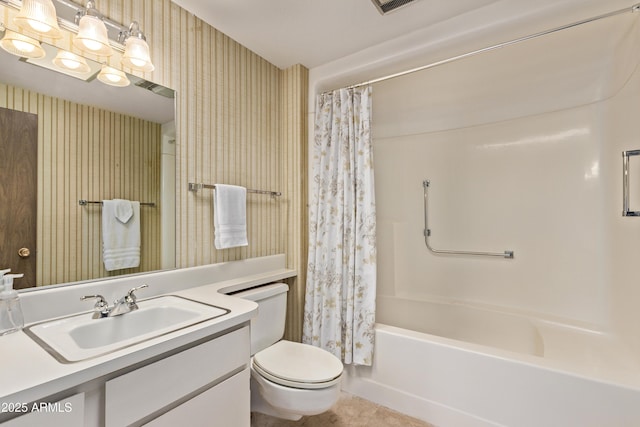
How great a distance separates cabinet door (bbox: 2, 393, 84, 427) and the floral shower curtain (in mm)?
1449

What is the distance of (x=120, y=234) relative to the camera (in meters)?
1.37

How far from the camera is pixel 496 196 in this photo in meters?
2.34

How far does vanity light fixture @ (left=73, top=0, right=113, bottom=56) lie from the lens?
1188mm

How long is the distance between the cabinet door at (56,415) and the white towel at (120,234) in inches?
29.0

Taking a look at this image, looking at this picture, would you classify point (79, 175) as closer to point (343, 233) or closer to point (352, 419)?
point (343, 233)

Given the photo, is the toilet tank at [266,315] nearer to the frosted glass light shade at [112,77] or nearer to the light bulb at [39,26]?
the frosted glass light shade at [112,77]

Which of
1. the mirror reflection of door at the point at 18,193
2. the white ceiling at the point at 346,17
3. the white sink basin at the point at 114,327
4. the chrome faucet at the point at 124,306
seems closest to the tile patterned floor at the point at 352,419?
the white sink basin at the point at 114,327

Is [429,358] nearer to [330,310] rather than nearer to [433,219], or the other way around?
[330,310]

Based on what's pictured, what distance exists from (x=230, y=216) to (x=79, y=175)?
2.46 ft

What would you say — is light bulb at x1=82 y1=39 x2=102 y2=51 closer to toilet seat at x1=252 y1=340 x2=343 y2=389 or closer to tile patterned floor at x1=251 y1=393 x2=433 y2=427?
toilet seat at x1=252 y1=340 x2=343 y2=389

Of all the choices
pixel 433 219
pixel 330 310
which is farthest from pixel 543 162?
pixel 330 310

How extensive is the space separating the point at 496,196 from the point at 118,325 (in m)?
2.58

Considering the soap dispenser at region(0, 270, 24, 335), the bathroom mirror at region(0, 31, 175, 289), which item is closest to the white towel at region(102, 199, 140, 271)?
the bathroom mirror at region(0, 31, 175, 289)

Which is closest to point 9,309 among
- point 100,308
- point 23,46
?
point 100,308
